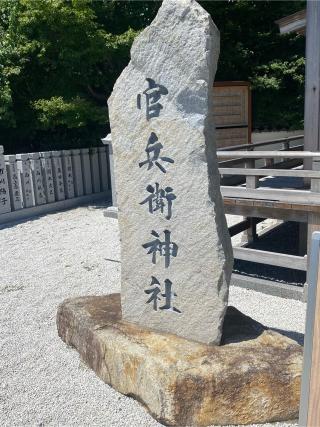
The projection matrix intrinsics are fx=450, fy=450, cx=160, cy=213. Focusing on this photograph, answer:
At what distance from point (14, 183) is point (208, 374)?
6.88 metres

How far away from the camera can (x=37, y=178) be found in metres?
9.12

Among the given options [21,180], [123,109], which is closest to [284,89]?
[21,180]

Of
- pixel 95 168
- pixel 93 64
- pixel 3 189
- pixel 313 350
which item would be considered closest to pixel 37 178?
pixel 3 189

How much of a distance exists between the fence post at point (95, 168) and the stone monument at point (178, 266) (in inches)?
287

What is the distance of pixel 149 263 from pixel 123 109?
112 cm

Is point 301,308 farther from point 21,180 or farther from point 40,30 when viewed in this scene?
point 40,30

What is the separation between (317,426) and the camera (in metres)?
1.75

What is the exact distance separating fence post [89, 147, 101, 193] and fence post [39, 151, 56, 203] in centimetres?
125

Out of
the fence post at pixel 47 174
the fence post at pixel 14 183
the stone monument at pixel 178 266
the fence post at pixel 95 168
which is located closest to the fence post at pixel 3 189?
the fence post at pixel 14 183

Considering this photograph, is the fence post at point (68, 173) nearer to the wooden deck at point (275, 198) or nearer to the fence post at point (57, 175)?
the fence post at point (57, 175)

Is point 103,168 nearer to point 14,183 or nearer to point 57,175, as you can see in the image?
point 57,175

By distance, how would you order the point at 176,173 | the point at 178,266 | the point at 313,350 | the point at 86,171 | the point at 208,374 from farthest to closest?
the point at 86,171 < the point at 178,266 < the point at 176,173 < the point at 208,374 < the point at 313,350

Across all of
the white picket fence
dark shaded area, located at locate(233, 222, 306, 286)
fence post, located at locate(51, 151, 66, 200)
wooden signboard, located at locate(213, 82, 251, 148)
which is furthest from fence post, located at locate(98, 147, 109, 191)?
dark shaded area, located at locate(233, 222, 306, 286)

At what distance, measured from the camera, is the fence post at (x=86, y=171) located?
402 inches
